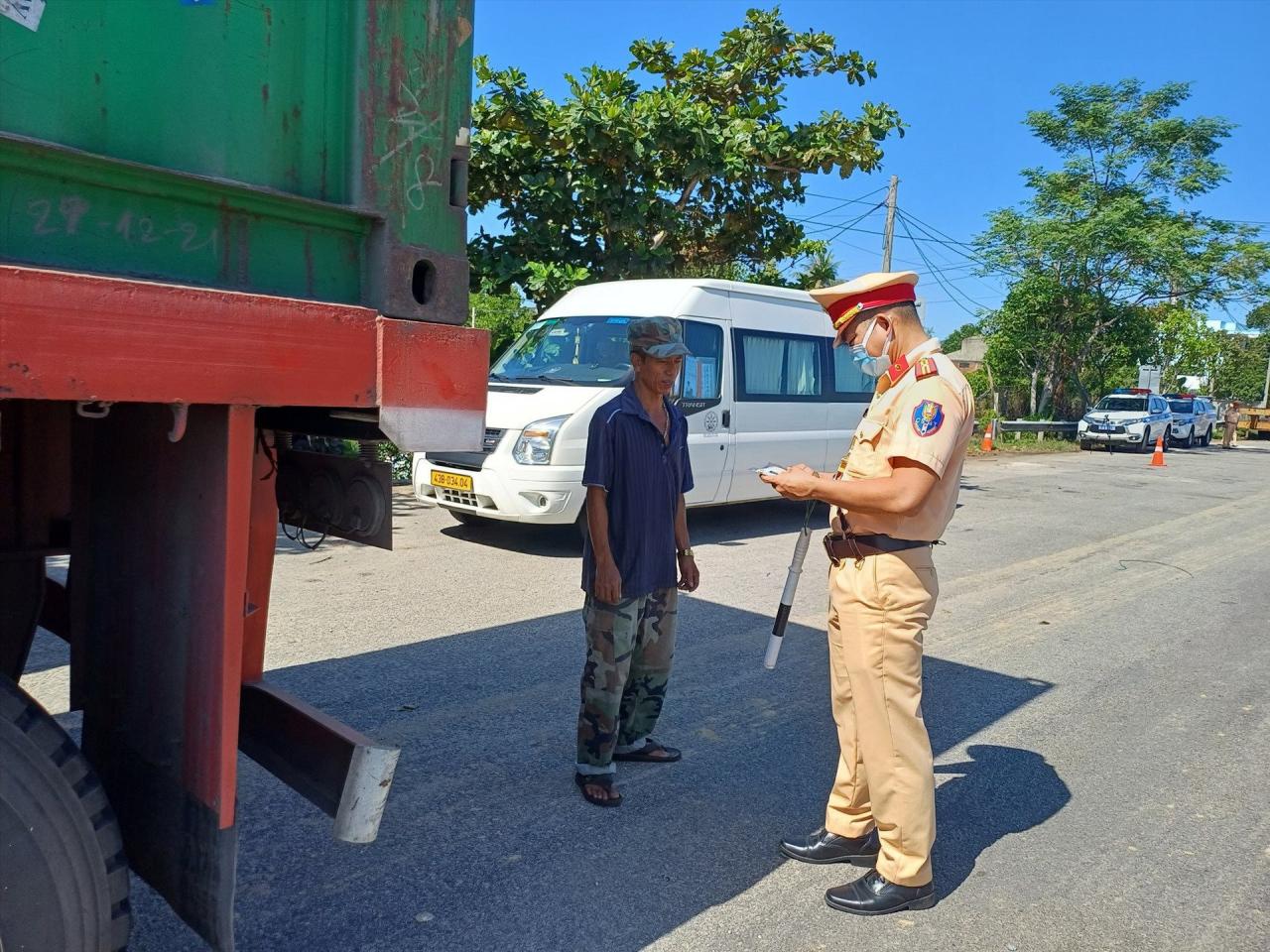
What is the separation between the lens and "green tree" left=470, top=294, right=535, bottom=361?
11.4 meters

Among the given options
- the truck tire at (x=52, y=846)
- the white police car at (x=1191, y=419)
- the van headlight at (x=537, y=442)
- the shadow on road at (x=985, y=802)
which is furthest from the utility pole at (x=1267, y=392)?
the truck tire at (x=52, y=846)

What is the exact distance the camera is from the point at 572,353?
28.6 feet

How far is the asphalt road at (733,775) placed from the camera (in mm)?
3000

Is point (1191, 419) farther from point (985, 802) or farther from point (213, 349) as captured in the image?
point (213, 349)

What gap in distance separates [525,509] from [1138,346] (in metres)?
27.8

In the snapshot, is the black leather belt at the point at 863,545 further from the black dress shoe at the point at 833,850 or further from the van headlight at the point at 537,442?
the van headlight at the point at 537,442

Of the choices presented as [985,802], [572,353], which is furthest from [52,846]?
[572,353]

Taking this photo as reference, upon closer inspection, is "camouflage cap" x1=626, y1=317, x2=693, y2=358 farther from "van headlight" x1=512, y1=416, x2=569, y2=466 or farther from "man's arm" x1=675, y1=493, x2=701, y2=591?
"van headlight" x1=512, y1=416, x2=569, y2=466

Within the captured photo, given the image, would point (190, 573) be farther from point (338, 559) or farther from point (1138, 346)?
point (1138, 346)

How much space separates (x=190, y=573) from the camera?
2.01m

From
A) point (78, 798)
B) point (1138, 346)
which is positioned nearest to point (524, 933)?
point (78, 798)

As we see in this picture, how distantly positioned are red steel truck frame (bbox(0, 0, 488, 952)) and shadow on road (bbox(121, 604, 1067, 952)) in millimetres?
868

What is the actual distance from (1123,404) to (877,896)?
27506 millimetres

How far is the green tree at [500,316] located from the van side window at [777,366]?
3.08 meters
